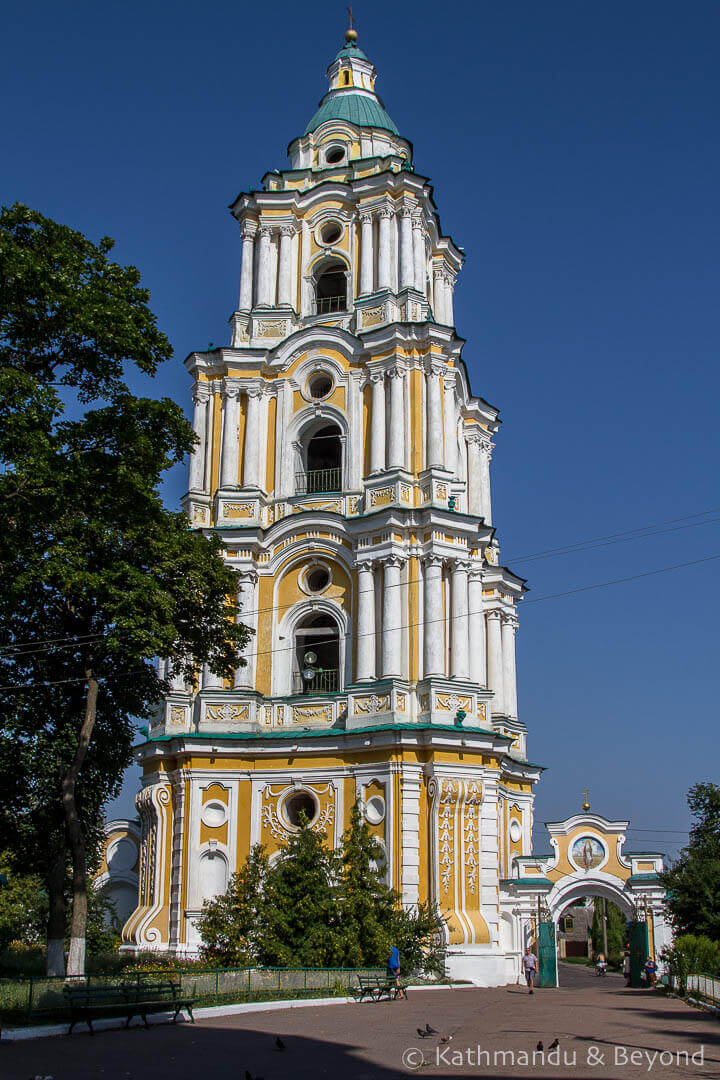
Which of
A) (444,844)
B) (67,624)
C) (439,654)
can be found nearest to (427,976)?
(444,844)

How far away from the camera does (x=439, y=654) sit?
30.2 metres

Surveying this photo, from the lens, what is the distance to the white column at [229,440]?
33.8 metres

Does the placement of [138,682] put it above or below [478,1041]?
above

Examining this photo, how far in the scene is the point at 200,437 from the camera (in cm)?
3481

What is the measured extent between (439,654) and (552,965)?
9.03 metres

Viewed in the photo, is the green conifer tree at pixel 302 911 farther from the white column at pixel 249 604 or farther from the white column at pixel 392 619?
the white column at pixel 249 604

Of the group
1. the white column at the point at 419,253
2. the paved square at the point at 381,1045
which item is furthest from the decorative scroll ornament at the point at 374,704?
the white column at the point at 419,253

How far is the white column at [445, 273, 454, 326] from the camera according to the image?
38438 mm

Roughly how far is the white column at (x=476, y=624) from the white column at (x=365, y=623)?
287cm

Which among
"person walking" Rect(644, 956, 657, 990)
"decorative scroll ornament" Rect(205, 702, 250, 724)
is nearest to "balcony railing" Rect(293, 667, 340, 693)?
"decorative scroll ornament" Rect(205, 702, 250, 724)

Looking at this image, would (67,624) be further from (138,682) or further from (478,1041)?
(478,1041)

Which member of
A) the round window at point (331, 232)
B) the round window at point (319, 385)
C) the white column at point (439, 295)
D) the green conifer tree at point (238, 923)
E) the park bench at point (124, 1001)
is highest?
the round window at point (331, 232)

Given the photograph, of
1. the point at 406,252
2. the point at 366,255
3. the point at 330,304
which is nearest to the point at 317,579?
the point at 330,304

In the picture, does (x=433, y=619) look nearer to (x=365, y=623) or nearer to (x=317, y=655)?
(x=365, y=623)
